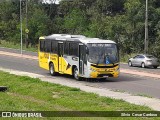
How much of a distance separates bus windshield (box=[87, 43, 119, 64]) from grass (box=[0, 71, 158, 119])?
158 inches

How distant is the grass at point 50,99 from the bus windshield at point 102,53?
13.2ft

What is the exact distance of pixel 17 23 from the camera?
83.3m

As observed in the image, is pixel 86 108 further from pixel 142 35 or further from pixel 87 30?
pixel 87 30

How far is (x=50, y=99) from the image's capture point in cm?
1820

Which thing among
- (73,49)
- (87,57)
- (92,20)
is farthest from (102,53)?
(92,20)

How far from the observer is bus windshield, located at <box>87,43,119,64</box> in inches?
1050

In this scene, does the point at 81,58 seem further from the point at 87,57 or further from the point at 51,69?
the point at 51,69

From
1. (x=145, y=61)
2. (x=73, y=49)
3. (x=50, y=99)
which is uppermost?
(x=73, y=49)

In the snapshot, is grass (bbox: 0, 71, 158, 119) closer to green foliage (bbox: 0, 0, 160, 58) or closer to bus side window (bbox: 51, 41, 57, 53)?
bus side window (bbox: 51, 41, 57, 53)

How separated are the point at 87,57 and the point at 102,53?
0.94 meters

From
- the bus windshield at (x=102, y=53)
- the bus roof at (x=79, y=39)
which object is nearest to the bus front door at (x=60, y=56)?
the bus roof at (x=79, y=39)

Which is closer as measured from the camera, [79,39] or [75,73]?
[79,39]

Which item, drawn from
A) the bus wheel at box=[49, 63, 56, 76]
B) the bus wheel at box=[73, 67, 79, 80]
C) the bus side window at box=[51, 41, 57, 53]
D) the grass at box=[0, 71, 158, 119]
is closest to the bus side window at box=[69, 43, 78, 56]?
the bus wheel at box=[73, 67, 79, 80]

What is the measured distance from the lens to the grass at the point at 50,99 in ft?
50.3
